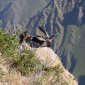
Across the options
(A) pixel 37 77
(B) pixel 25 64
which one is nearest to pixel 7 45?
(B) pixel 25 64

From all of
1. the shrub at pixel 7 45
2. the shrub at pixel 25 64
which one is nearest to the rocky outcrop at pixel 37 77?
the shrub at pixel 25 64

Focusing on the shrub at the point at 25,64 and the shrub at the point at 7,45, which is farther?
the shrub at the point at 7,45

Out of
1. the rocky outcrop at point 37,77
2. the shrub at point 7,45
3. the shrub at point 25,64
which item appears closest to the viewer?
the rocky outcrop at point 37,77

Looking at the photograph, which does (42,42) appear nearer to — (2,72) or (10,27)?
(10,27)

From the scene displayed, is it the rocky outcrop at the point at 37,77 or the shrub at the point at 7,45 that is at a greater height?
the shrub at the point at 7,45

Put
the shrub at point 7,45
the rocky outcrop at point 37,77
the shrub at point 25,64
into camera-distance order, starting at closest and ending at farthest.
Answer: the rocky outcrop at point 37,77, the shrub at point 25,64, the shrub at point 7,45

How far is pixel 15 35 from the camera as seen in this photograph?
961 cm

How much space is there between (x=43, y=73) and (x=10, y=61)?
2.71ft

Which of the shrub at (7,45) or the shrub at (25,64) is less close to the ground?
the shrub at (7,45)

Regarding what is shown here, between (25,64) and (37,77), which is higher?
(25,64)

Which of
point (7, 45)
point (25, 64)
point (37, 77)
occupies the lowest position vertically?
point (37, 77)

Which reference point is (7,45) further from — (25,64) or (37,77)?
(37,77)

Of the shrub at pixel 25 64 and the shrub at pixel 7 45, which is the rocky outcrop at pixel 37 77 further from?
the shrub at pixel 7 45

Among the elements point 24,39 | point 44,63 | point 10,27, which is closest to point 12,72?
point 44,63
